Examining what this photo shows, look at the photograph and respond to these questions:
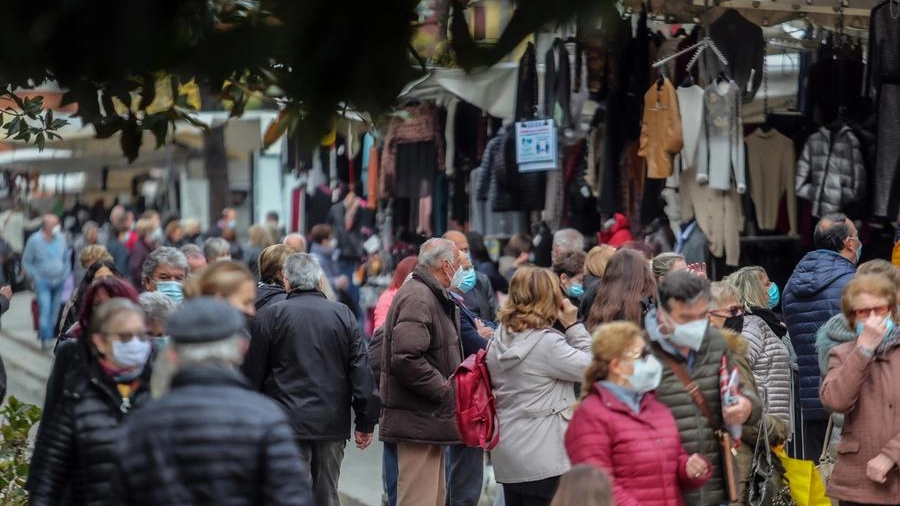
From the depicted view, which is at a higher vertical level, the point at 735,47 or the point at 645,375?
the point at 735,47

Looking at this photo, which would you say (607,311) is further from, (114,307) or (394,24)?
(394,24)

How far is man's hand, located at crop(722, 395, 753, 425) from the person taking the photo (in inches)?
248

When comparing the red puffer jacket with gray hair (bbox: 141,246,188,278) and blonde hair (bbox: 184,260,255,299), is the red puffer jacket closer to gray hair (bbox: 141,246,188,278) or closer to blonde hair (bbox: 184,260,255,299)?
blonde hair (bbox: 184,260,255,299)

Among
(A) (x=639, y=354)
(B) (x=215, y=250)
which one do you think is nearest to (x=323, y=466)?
(A) (x=639, y=354)

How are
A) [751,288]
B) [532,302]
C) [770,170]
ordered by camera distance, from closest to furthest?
1. [532,302]
2. [751,288]
3. [770,170]

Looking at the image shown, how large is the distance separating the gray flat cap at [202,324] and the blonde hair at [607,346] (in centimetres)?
183

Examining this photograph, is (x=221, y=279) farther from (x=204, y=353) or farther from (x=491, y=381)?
(x=491, y=381)

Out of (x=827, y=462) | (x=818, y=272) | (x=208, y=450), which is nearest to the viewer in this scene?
(x=208, y=450)

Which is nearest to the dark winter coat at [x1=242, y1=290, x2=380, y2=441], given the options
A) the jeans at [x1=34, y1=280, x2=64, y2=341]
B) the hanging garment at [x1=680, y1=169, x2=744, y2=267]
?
the hanging garment at [x1=680, y1=169, x2=744, y2=267]

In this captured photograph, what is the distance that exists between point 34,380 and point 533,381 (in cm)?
1239

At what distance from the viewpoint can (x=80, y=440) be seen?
565cm

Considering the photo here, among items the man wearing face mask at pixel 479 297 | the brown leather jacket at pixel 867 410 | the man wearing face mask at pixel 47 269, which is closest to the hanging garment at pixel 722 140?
the man wearing face mask at pixel 479 297

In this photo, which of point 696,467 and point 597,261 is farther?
point 597,261

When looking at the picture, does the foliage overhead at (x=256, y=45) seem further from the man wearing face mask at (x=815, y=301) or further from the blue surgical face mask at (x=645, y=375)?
the man wearing face mask at (x=815, y=301)
